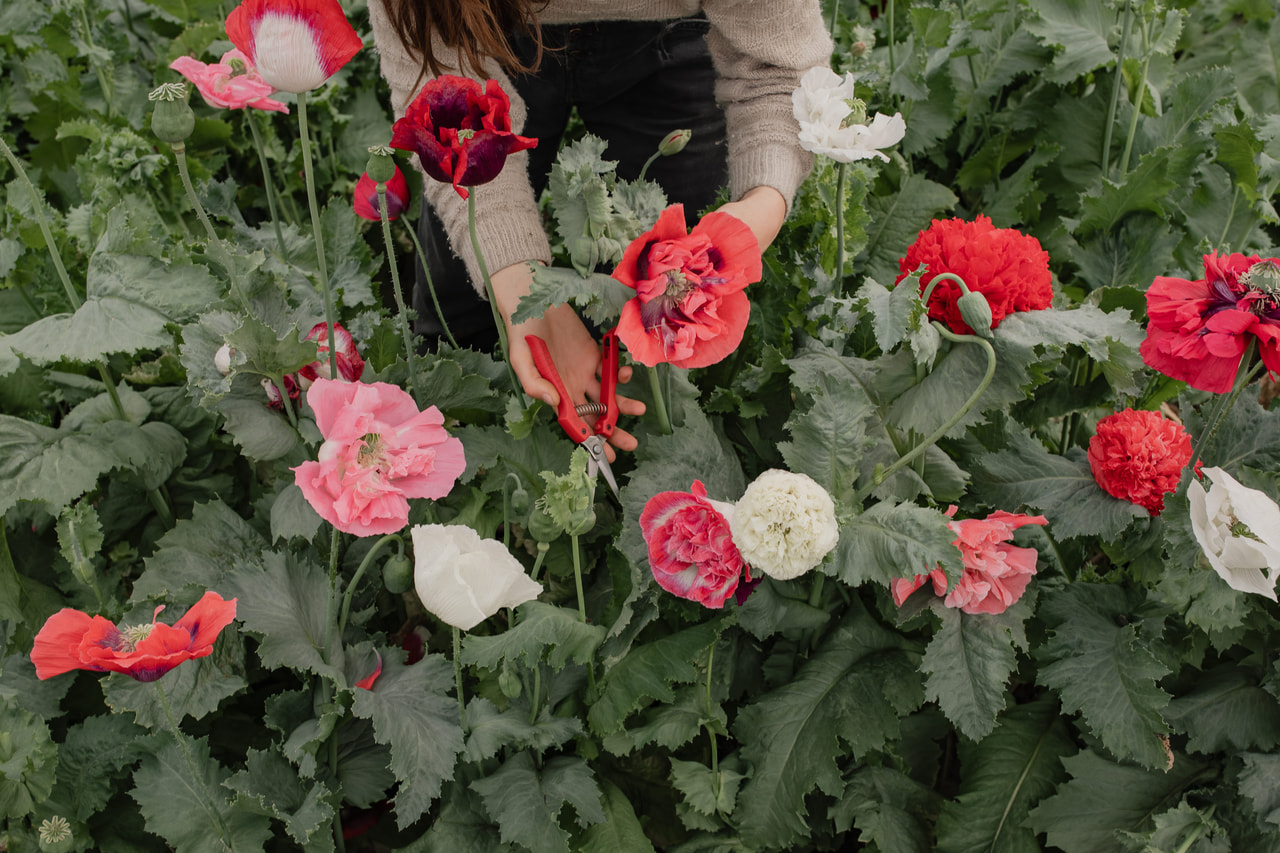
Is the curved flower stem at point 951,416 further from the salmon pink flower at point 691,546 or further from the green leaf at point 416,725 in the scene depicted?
the green leaf at point 416,725

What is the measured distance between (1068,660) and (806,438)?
0.46 metres

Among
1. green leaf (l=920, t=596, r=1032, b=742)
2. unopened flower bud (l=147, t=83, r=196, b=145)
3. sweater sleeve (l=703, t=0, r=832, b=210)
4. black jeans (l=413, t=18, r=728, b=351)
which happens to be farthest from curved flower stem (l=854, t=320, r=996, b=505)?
unopened flower bud (l=147, t=83, r=196, b=145)

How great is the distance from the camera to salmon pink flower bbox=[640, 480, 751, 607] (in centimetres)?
97

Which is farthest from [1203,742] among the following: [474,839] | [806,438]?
[474,839]

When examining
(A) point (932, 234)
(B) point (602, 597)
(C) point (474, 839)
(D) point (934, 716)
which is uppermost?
(A) point (932, 234)

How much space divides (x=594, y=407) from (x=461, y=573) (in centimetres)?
34

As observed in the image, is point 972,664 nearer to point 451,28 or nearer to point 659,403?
point 659,403

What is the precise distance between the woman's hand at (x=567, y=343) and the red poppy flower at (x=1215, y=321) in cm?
61

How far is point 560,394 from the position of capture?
3.62 feet

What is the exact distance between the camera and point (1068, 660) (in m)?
1.14

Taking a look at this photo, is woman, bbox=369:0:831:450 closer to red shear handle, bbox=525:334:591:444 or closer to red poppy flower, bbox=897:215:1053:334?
red shear handle, bbox=525:334:591:444

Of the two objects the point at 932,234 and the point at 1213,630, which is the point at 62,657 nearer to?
the point at 932,234

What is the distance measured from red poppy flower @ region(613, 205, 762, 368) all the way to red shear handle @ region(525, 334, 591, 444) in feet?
0.78

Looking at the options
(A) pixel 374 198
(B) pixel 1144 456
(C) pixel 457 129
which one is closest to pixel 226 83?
(A) pixel 374 198
